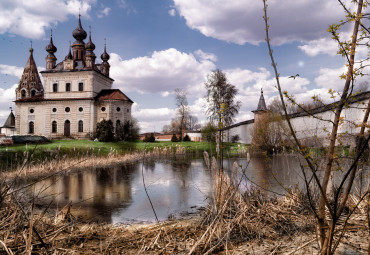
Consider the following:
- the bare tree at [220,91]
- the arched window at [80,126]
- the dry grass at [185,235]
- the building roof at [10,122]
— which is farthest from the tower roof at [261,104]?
the building roof at [10,122]

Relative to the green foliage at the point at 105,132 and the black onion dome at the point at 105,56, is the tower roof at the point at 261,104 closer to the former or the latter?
the green foliage at the point at 105,132

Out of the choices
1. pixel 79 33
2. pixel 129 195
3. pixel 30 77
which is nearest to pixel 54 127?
pixel 30 77

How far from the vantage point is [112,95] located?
1473 inches

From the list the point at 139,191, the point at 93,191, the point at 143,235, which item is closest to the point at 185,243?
the point at 143,235

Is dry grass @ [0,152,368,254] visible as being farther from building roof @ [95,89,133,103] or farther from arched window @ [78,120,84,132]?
arched window @ [78,120,84,132]

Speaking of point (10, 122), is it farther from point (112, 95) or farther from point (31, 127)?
point (112, 95)

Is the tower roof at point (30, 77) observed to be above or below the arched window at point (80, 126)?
above

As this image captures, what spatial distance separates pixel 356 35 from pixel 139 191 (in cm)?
672

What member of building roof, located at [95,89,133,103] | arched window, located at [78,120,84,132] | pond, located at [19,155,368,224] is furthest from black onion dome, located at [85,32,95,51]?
pond, located at [19,155,368,224]

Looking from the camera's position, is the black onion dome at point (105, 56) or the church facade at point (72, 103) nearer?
the church facade at point (72, 103)

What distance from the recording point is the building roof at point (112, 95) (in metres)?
36.9

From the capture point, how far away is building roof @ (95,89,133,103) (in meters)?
36.9

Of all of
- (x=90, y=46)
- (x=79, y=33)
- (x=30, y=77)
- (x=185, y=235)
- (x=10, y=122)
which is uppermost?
(x=79, y=33)

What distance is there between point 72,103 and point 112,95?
16.2ft
